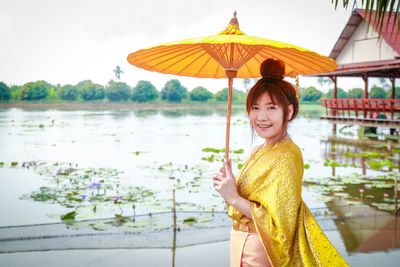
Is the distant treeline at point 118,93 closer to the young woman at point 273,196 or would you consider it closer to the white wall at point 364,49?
the white wall at point 364,49

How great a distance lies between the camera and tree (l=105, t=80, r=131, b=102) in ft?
158

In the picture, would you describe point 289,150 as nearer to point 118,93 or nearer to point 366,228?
point 366,228

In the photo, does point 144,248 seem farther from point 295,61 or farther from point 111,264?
point 295,61

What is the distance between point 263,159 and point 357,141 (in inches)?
414

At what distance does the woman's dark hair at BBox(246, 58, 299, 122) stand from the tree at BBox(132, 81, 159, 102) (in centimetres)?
5077

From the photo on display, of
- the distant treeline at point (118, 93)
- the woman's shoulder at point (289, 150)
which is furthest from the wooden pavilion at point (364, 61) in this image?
the distant treeline at point (118, 93)

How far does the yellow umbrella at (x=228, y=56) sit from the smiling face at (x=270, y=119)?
15cm

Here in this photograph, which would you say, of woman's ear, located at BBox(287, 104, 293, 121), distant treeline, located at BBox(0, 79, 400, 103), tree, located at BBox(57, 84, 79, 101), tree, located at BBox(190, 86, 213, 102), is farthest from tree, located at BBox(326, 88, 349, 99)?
woman's ear, located at BBox(287, 104, 293, 121)

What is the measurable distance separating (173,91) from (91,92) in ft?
38.1

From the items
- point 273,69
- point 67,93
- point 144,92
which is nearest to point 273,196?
point 273,69

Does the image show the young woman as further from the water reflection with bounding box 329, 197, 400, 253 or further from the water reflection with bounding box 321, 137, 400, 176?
the water reflection with bounding box 321, 137, 400, 176

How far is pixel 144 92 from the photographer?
2040 inches

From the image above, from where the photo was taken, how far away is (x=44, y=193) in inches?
187

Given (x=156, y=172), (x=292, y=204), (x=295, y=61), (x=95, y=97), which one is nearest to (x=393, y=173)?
(x=156, y=172)
